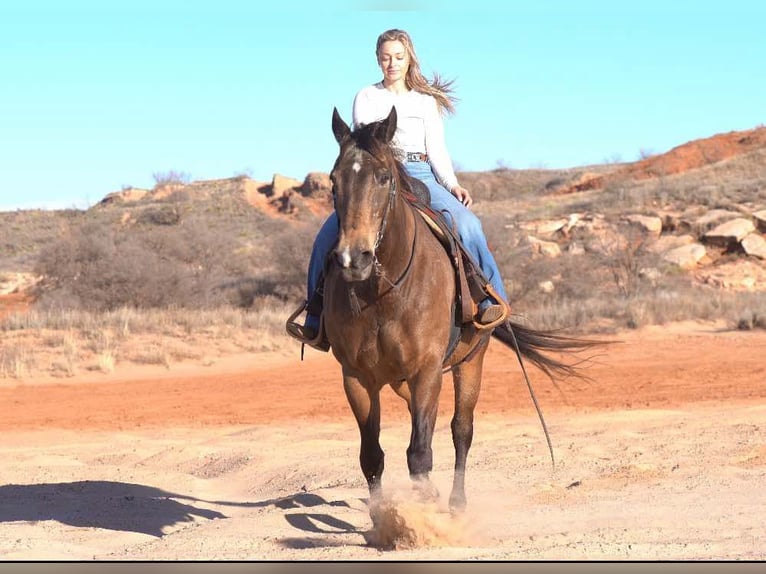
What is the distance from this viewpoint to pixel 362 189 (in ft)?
21.9

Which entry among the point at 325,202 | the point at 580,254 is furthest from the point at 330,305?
the point at 325,202

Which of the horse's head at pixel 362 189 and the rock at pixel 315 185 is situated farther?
the rock at pixel 315 185

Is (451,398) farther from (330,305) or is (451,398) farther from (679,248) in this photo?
(679,248)

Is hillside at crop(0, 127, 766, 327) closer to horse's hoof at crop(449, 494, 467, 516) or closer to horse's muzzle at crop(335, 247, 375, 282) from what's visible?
horse's hoof at crop(449, 494, 467, 516)

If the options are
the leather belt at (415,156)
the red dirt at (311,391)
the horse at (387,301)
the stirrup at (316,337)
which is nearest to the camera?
the horse at (387,301)

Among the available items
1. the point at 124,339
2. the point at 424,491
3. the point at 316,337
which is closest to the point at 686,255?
the point at 124,339

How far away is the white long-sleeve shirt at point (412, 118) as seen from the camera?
332 inches

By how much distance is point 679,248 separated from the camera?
35.6 metres

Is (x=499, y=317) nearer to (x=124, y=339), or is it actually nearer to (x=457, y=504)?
(x=457, y=504)

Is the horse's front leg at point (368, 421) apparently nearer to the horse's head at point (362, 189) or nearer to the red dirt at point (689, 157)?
the horse's head at point (362, 189)

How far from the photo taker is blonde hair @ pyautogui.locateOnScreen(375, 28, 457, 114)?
8516 mm

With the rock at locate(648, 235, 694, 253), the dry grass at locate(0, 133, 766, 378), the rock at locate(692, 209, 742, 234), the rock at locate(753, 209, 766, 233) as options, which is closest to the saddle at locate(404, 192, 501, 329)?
the dry grass at locate(0, 133, 766, 378)

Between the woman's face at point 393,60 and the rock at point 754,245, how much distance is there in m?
28.2

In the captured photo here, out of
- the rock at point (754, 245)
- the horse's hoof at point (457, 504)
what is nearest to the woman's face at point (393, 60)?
the horse's hoof at point (457, 504)
